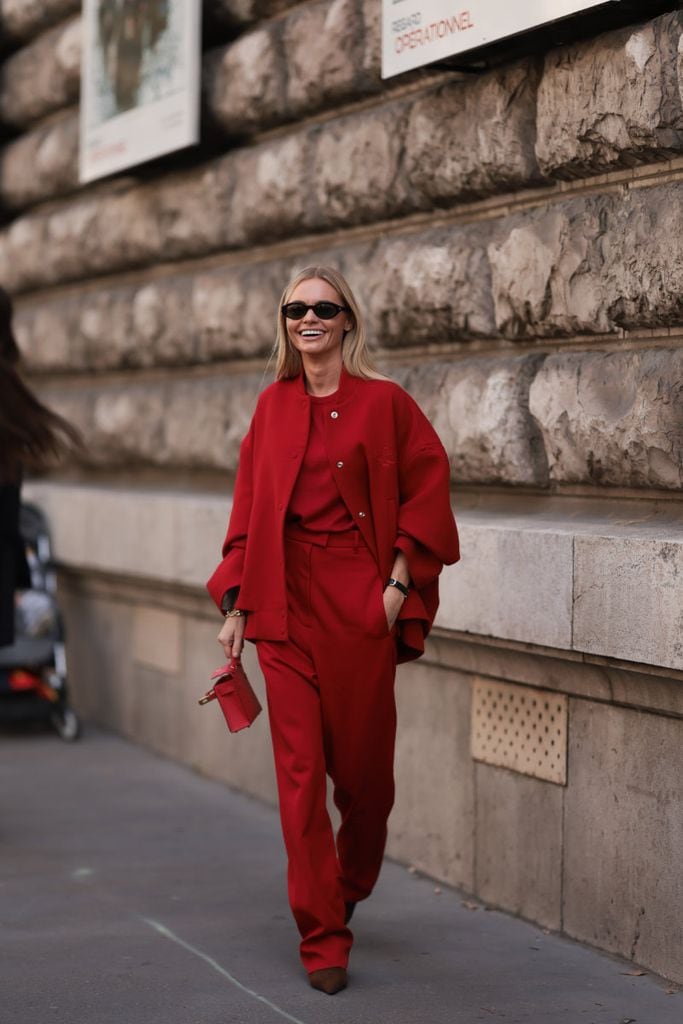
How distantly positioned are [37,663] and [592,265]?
Answer: 13.8ft

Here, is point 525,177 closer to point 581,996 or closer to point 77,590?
point 581,996

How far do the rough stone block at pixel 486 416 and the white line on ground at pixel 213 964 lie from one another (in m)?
1.59

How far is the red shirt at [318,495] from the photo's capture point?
15.8ft

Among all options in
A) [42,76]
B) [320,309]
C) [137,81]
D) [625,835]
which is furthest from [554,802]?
[42,76]

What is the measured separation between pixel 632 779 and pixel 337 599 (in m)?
0.87

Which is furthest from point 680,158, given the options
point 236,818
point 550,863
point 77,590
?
point 77,590

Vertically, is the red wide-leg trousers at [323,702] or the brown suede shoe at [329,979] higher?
the red wide-leg trousers at [323,702]

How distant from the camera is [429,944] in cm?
515

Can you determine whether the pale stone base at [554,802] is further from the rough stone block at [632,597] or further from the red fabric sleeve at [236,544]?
the red fabric sleeve at [236,544]

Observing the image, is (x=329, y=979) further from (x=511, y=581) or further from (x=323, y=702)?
(x=511, y=581)

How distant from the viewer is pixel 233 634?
4.90m

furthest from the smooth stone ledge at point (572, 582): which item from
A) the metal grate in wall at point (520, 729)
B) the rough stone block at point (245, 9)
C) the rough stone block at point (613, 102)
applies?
the rough stone block at point (245, 9)

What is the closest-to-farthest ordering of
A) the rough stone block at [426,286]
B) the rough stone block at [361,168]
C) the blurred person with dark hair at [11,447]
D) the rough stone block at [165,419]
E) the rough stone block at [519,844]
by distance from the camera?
the rough stone block at [519,844], the rough stone block at [426,286], the rough stone block at [361,168], the blurred person with dark hair at [11,447], the rough stone block at [165,419]

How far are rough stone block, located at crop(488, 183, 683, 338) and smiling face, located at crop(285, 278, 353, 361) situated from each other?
70 centimetres
